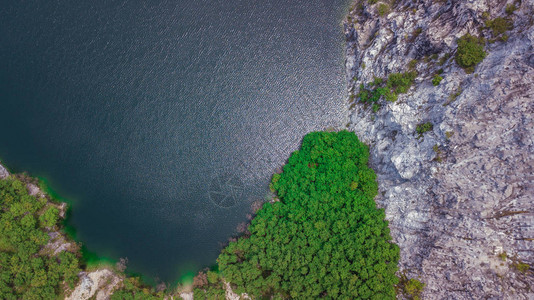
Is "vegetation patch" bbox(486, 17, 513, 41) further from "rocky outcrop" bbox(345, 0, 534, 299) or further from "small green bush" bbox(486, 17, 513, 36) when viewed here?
"rocky outcrop" bbox(345, 0, 534, 299)

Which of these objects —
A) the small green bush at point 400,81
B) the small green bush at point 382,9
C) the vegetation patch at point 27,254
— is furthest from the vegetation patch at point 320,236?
the vegetation patch at point 27,254

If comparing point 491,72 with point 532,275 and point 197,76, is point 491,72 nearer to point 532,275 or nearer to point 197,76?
point 532,275

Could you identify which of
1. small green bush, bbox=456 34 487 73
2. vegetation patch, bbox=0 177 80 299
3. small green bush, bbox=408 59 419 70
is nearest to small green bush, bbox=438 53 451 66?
small green bush, bbox=456 34 487 73

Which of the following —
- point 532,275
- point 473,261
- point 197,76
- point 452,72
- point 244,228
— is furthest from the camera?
point 197,76

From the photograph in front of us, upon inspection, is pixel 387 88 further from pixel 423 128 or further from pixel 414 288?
pixel 414 288

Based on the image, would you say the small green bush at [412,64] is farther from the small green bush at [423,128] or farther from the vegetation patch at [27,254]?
the vegetation patch at [27,254]

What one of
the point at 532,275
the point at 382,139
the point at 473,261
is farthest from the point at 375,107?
the point at 532,275
